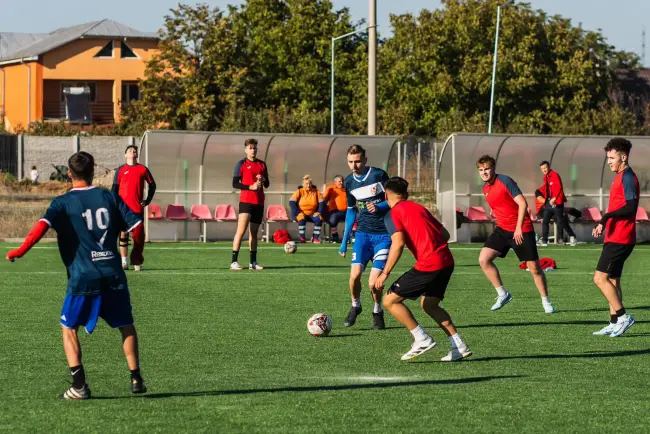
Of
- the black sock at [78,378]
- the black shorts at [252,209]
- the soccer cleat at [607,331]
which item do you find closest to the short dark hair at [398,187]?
the black sock at [78,378]

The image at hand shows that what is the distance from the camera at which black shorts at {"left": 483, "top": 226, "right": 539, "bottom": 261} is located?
13898 millimetres

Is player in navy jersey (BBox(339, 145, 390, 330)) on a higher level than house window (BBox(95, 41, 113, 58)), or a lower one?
lower

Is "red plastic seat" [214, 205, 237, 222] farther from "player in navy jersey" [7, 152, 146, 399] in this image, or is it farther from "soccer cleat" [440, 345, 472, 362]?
"player in navy jersey" [7, 152, 146, 399]

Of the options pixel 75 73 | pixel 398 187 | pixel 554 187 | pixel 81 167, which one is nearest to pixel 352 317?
pixel 398 187

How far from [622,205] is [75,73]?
2590 inches

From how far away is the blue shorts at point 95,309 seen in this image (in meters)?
8.04

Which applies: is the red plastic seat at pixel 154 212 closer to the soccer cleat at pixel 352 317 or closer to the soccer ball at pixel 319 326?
the soccer cleat at pixel 352 317

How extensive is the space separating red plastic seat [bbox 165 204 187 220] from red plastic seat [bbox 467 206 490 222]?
7.09 m

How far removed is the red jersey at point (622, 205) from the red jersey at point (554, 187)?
641 inches

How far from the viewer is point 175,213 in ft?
97.9

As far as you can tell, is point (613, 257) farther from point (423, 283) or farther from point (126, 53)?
point (126, 53)

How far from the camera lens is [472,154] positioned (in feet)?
102

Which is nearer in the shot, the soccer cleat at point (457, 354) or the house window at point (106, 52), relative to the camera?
the soccer cleat at point (457, 354)

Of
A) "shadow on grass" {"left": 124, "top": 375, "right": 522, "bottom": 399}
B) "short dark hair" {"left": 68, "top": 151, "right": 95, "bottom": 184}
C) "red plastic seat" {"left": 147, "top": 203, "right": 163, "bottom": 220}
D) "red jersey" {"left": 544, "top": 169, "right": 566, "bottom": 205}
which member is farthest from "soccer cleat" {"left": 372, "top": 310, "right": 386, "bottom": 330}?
"red plastic seat" {"left": 147, "top": 203, "right": 163, "bottom": 220}
